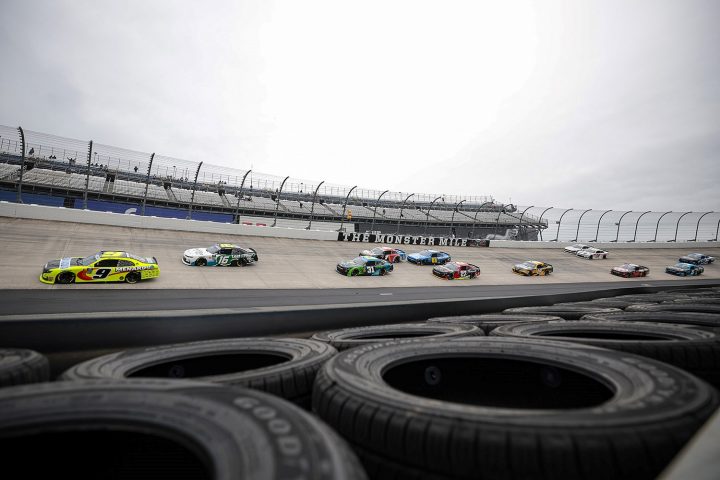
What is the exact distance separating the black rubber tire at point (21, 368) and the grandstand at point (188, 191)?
66.3 feet

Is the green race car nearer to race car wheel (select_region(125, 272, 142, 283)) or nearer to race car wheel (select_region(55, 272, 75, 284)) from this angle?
race car wheel (select_region(125, 272, 142, 283))

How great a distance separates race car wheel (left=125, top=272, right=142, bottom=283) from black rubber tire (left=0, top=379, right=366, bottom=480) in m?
12.3

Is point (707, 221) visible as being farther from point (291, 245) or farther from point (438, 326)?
point (438, 326)

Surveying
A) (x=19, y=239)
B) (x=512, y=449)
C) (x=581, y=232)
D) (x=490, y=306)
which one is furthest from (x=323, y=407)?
(x=581, y=232)

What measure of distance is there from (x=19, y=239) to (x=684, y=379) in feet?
69.8

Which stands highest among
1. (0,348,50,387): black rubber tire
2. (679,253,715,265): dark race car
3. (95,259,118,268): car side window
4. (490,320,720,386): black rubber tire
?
(679,253,715,265): dark race car

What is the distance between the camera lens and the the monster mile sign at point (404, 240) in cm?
3091

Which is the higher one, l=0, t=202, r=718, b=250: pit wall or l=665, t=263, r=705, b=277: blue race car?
l=665, t=263, r=705, b=277: blue race car

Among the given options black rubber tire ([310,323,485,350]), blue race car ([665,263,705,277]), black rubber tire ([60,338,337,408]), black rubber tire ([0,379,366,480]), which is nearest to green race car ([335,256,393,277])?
black rubber tire ([310,323,485,350])

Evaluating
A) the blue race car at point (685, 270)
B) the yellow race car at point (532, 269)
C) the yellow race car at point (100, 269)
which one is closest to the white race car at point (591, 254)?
the blue race car at point (685, 270)

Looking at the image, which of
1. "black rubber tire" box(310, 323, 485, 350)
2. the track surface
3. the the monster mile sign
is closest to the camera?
"black rubber tire" box(310, 323, 485, 350)

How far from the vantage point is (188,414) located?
1950 mm

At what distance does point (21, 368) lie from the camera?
318cm

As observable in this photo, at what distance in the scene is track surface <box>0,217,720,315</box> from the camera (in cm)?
1078
